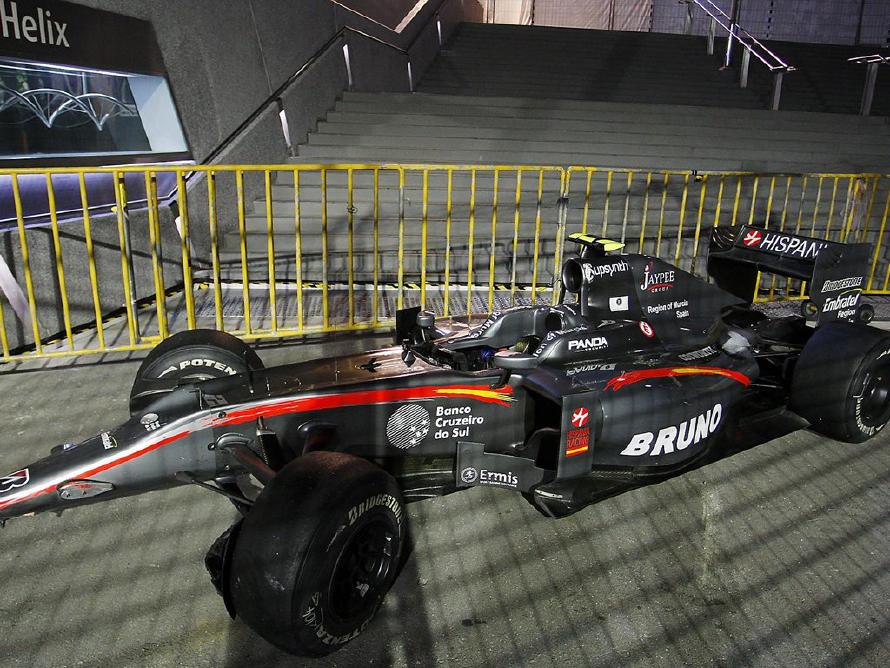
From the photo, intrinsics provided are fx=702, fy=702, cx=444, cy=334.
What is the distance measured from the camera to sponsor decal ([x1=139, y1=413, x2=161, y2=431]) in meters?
3.21

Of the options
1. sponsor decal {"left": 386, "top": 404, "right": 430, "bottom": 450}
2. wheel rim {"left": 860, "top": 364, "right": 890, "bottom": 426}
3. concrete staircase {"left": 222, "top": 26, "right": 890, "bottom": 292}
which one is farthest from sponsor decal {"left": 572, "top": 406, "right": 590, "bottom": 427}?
concrete staircase {"left": 222, "top": 26, "right": 890, "bottom": 292}

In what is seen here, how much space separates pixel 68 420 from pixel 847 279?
565 centimetres

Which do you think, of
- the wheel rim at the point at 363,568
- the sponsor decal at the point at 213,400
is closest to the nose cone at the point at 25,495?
the sponsor decal at the point at 213,400

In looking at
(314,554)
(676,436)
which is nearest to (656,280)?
(676,436)

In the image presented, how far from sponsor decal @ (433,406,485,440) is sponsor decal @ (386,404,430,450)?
0.21 ft

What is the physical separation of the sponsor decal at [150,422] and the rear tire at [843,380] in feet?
12.6

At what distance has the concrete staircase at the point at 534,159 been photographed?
30.1ft

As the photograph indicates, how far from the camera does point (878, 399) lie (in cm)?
470

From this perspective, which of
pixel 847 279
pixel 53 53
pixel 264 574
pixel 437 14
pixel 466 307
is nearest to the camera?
pixel 264 574

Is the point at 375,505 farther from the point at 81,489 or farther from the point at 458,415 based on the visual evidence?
the point at 81,489

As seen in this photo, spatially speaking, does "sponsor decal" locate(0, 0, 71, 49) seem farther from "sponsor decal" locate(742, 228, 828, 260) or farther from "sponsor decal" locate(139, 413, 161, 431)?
"sponsor decal" locate(742, 228, 828, 260)

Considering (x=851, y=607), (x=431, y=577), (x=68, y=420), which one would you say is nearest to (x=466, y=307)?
(x=68, y=420)

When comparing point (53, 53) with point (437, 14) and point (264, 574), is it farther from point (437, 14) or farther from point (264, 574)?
point (437, 14)

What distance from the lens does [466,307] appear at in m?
7.48
